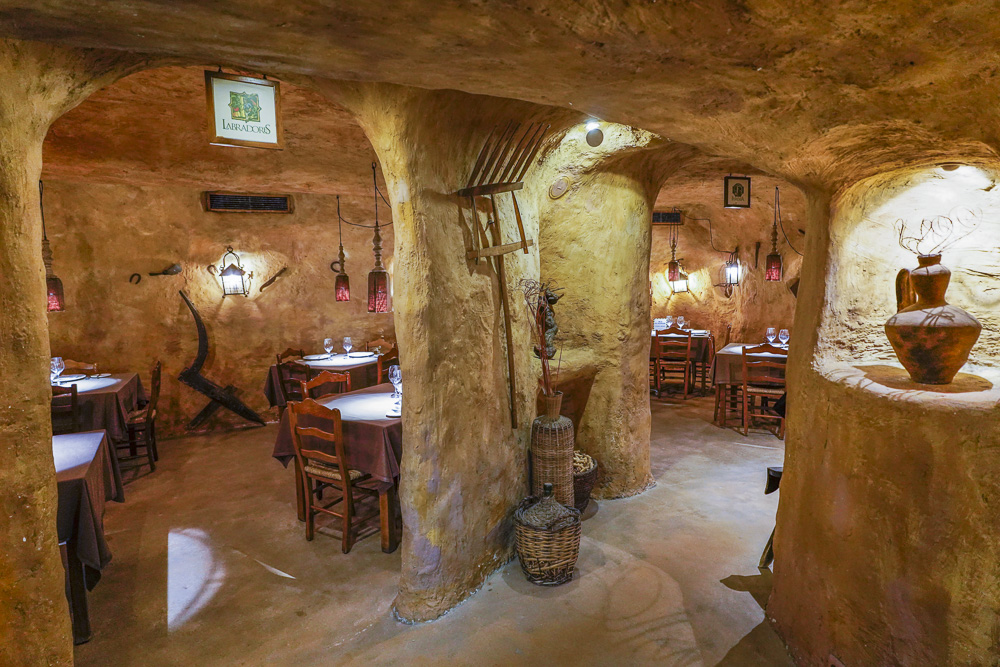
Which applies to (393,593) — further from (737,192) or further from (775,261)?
(775,261)

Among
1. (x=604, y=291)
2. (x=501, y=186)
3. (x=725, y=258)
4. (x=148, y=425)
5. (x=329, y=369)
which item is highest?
(x=501, y=186)

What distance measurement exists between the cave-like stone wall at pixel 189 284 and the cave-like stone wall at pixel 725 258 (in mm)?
4607

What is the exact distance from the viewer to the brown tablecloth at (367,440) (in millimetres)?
3365

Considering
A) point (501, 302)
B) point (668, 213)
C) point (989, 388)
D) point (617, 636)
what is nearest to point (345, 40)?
point (501, 302)

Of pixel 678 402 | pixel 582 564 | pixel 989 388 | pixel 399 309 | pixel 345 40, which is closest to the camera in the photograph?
pixel 345 40

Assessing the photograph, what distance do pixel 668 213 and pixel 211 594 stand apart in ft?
27.1

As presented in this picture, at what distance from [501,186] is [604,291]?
1.45m

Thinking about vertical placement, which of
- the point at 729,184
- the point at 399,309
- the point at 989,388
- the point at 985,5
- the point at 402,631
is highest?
the point at 729,184

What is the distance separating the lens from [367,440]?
3.46m

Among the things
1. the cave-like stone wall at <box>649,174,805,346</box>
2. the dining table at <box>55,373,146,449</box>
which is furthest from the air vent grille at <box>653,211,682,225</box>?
the dining table at <box>55,373,146,449</box>

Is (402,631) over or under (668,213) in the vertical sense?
under

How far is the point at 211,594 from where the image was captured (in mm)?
3115

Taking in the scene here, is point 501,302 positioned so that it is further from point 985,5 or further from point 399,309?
point 985,5

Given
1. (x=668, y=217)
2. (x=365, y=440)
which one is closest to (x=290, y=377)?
(x=365, y=440)
